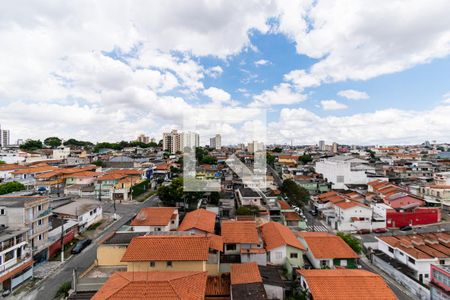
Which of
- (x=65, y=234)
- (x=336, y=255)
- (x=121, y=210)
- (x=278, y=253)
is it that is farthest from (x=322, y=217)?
(x=65, y=234)

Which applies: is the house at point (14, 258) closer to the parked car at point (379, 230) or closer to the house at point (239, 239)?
the house at point (239, 239)

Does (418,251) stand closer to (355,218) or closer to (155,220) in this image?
(355,218)

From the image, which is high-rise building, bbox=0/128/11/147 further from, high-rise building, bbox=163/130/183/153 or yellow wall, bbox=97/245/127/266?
yellow wall, bbox=97/245/127/266

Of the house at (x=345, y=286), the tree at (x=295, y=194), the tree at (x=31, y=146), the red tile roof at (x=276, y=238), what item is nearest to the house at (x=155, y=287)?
the house at (x=345, y=286)

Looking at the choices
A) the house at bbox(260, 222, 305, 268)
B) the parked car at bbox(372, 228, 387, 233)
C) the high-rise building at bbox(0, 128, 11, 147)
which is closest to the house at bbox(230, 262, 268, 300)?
the house at bbox(260, 222, 305, 268)

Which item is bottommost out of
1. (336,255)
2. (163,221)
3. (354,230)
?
(354,230)

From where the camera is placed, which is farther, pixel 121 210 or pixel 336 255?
pixel 121 210

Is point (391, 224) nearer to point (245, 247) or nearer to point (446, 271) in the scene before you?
point (446, 271)
